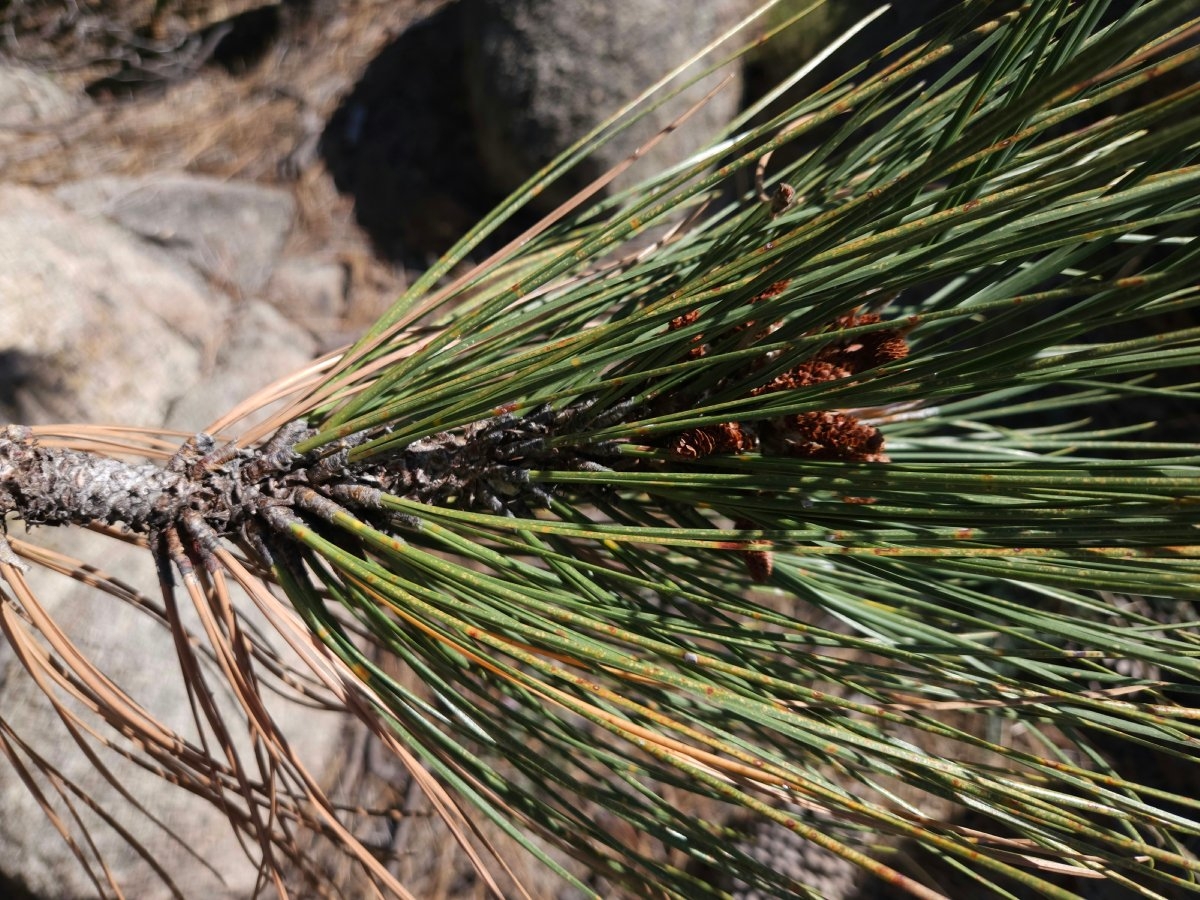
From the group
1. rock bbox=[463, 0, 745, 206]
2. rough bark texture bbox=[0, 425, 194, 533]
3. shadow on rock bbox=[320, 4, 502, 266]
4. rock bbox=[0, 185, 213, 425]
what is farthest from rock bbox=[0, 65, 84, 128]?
rough bark texture bbox=[0, 425, 194, 533]

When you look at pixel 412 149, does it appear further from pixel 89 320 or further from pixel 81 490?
pixel 81 490

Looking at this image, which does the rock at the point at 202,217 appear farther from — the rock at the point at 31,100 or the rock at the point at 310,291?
the rock at the point at 31,100

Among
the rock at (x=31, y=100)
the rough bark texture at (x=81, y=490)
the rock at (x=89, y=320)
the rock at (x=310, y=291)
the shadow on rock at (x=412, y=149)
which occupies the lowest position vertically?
the rough bark texture at (x=81, y=490)

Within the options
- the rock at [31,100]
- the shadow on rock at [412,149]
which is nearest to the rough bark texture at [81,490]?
the shadow on rock at [412,149]

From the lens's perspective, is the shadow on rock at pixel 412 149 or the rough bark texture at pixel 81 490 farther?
the shadow on rock at pixel 412 149

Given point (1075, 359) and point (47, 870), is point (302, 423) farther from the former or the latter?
point (47, 870)

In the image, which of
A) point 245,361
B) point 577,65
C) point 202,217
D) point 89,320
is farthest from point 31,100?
point 577,65

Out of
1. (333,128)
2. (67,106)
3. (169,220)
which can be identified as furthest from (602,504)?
(67,106)
